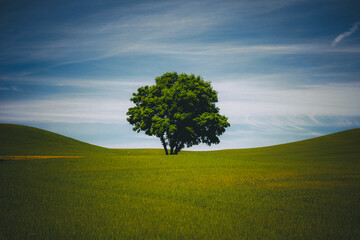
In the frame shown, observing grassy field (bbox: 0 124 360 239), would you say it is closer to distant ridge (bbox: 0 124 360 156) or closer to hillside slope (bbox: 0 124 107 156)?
hillside slope (bbox: 0 124 107 156)

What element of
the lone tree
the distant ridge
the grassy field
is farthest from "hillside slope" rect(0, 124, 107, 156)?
the grassy field

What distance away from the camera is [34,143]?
66.3 metres

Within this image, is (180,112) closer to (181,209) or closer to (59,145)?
(181,209)

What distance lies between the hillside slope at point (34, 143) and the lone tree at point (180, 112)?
23743 millimetres

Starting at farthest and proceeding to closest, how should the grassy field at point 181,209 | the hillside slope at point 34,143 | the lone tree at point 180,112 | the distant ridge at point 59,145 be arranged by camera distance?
1. the distant ridge at point 59,145
2. the hillside slope at point 34,143
3. the lone tree at point 180,112
4. the grassy field at point 181,209

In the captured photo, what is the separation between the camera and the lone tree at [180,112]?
1578 inches

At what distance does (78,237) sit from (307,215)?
8.14m

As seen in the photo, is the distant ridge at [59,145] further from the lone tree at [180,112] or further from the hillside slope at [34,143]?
the lone tree at [180,112]

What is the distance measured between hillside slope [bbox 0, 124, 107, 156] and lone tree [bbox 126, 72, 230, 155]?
77.9ft

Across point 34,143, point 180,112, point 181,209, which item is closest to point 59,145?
point 34,143

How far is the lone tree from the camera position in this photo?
4009 centimetres

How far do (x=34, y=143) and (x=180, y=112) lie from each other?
1797 inches

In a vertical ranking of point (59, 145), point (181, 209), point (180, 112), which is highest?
point (180, 112)

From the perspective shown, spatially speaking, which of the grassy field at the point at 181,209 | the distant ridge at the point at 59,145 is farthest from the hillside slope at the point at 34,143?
the grassy field at the point at 181,209
